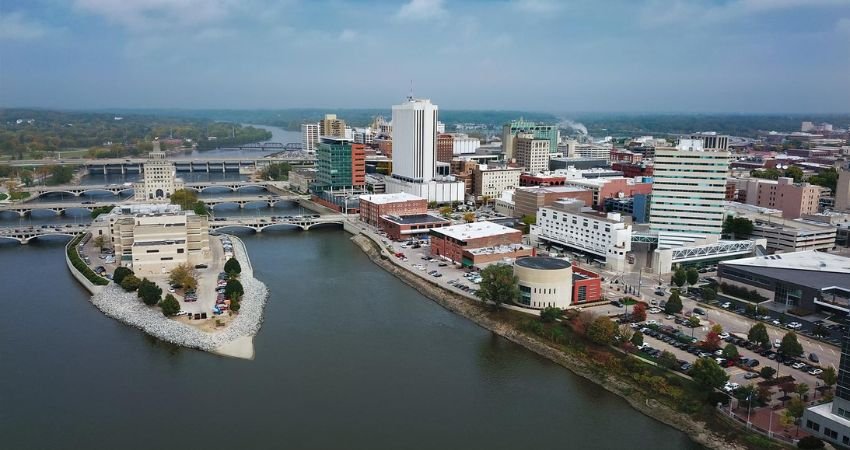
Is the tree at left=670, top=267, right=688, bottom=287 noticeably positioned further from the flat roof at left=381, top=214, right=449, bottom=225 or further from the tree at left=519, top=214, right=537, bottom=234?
the flat roof at left=381, top=214, right=449, bottom=225

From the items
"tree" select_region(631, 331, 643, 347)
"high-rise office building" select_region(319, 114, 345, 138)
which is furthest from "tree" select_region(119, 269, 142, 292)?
"high-rise office building" select_region(319, 114, 345, 138)

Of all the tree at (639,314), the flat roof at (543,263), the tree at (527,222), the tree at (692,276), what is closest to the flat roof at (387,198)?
A: the tree at (527,222)

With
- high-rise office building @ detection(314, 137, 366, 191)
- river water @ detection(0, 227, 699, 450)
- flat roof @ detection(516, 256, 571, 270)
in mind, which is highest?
high-rise office building @ detection(314, 137, 366, 191)

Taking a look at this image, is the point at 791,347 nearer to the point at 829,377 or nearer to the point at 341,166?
the point at 829,377

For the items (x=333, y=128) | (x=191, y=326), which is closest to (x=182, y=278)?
(x=191, y=326)

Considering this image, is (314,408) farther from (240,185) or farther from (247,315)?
(240,185)
